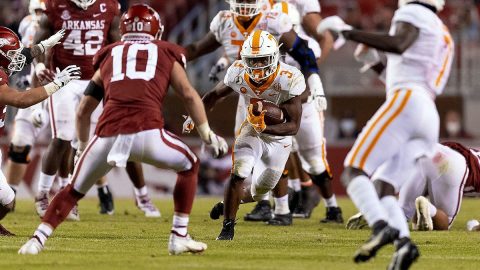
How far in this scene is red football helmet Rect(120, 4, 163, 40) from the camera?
698cm

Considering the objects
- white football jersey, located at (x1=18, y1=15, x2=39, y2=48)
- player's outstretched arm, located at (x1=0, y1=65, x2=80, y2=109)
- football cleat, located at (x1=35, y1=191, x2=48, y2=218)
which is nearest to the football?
player's outstretched arm, located at (x1=0, y1=65, x2=80, y2=109)

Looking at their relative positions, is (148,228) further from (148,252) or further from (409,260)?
(409,260)

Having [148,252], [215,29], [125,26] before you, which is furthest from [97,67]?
[215,29]

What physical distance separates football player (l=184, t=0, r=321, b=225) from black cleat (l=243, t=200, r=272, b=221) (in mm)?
413

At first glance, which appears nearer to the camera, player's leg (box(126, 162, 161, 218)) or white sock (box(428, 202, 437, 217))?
white sock (box(428, 202, 437, 217))

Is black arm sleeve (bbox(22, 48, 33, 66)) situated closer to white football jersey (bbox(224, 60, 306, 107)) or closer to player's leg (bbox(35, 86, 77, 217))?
white football jersey (bbox(224, 60, 306, 107))

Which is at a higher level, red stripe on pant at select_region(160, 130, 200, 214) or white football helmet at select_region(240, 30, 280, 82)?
white football helmet at select_region(240, 30, 280, 82)

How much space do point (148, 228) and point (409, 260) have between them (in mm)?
3782

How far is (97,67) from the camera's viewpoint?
23.1 ft

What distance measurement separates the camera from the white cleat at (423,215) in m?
8.95

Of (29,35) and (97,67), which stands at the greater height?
(97,67)

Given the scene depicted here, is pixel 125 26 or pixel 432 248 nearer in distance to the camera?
pixel 125 26

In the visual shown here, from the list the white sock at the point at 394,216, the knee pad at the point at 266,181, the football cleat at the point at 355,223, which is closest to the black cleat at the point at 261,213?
the football cleat at the point at 355,223

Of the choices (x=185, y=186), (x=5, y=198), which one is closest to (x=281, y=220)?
(x=5, y=198)
